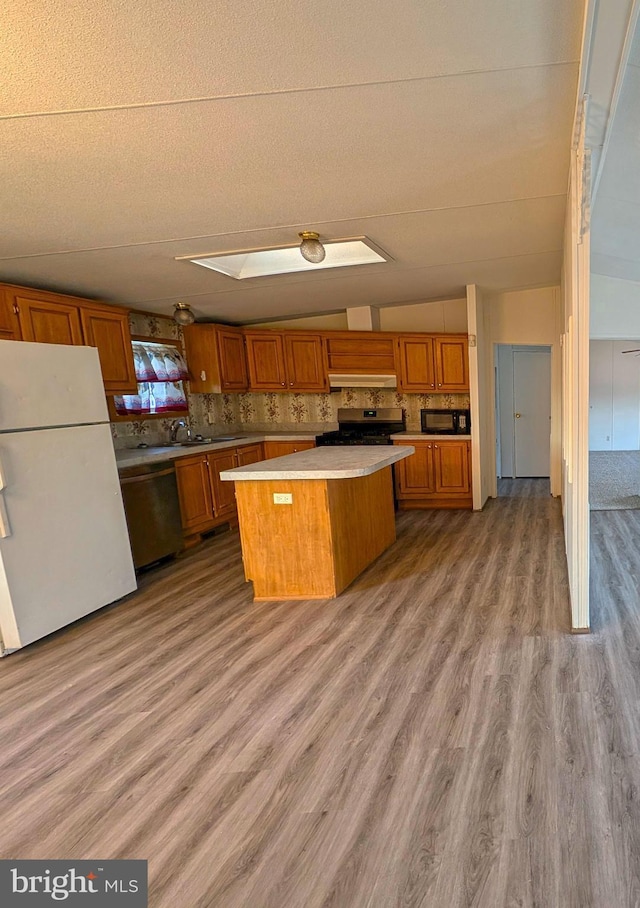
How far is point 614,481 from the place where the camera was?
6.46m

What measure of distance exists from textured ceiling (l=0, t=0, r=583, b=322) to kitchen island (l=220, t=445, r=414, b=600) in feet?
4.87

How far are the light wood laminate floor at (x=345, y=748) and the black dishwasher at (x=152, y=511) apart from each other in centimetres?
71

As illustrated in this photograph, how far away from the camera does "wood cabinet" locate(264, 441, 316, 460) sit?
18.6ft

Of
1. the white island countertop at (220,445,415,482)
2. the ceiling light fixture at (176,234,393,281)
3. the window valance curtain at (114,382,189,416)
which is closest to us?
the white island countertop at (220,445,415,482)

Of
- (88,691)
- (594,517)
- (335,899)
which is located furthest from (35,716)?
(594,517)

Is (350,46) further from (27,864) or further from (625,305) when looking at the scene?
(625,305)

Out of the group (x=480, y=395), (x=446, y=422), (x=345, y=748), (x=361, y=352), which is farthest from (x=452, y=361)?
(x=345, y=748)

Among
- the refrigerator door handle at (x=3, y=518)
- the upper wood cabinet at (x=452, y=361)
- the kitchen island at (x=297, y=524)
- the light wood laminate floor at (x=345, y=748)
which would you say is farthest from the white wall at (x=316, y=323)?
the refrigerator door handle at (x=3, y=518)

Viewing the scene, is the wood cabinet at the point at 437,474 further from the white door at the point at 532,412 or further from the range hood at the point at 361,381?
the white door at the point at 532,412

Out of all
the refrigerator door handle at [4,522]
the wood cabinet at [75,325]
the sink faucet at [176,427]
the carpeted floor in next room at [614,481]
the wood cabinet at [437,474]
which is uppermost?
the wood cabinet at [75,325]

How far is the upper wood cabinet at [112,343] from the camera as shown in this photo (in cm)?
387

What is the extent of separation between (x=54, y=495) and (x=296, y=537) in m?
1.54
